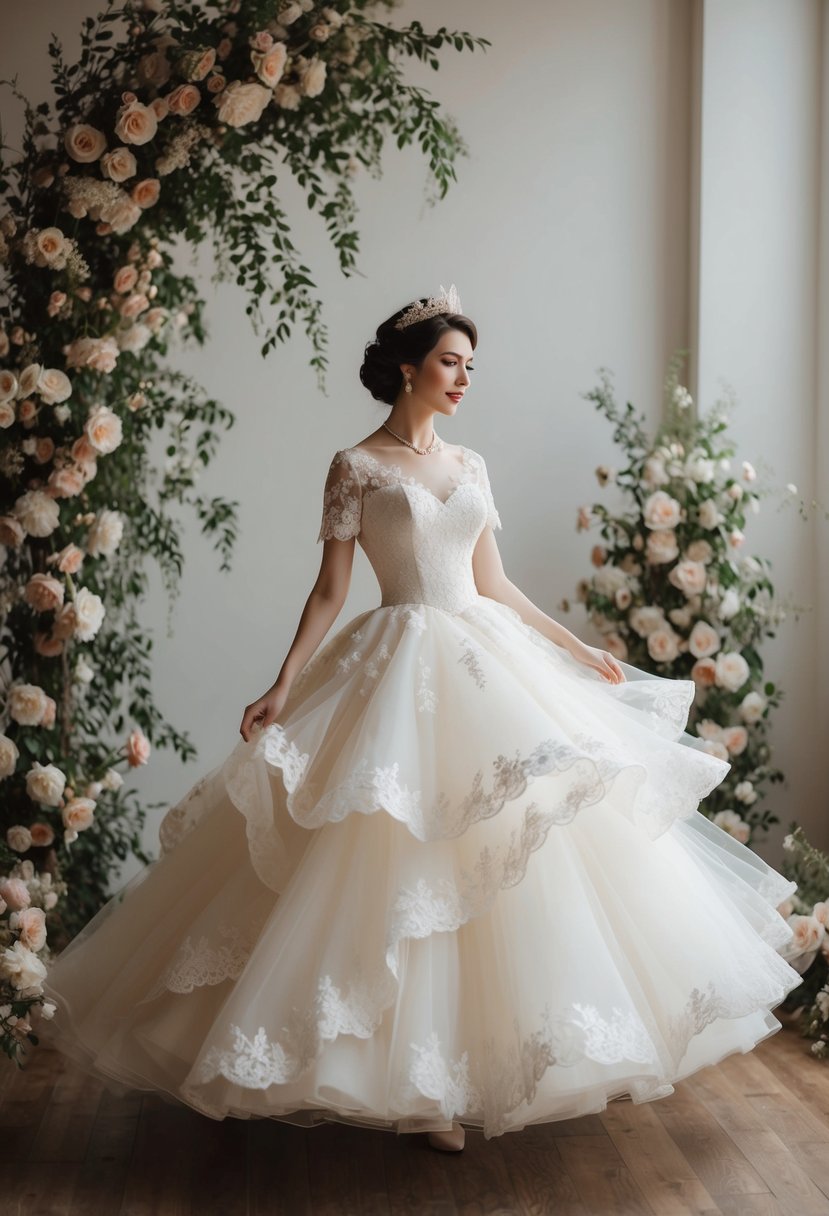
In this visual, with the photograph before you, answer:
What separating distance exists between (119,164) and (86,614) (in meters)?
1.24

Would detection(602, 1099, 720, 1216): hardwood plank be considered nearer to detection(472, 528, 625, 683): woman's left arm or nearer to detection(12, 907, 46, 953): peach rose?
detection(472, 528, 625, 683): woman's left arm

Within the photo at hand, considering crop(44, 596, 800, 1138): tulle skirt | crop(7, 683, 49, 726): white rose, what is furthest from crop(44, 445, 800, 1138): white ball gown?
crop(7, 683, 49, 726): white rose

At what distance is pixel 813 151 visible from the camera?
4.59 m

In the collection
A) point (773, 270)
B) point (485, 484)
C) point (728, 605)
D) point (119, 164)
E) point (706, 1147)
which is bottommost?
point (706, 1147)

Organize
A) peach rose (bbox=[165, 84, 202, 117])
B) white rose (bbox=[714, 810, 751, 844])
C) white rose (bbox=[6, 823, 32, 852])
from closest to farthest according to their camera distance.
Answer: peach rose (bbox=[165, 84, 202, 117])
white rose (bbox=[6, 823, 32, 852])
white rose (bbox=[714, 810, 751, 844])

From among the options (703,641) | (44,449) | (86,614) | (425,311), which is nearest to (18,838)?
(86,614)

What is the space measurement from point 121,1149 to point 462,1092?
91 cm

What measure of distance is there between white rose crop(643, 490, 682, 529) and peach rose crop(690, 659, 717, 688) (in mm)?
470

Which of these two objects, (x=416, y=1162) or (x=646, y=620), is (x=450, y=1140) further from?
(x=646, y=620)

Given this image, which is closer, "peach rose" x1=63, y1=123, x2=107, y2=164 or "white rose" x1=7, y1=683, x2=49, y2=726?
"peach rose" x1=63, y1=123, x2=107, y2=164

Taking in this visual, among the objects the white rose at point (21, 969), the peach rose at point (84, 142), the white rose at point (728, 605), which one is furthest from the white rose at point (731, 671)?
the peach rose at point (84, 142)

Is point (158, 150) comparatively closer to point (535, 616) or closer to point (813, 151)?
point (535, 616)

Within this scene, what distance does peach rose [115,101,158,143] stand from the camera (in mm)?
3371

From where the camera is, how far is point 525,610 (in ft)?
11.1
